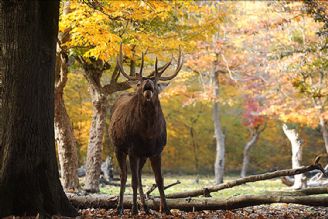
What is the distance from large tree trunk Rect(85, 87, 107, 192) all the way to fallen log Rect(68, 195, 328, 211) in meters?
4.72

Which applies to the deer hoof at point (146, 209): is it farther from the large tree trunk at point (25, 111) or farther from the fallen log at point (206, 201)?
the large tree trunk at point (25, 111)

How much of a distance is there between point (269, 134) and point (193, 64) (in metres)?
10.7

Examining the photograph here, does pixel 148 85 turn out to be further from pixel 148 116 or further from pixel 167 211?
pixel 167 211

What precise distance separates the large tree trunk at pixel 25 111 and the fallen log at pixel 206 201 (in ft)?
6.55

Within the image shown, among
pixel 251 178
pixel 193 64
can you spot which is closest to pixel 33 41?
pixel 251 178

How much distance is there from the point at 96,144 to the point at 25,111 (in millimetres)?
7148

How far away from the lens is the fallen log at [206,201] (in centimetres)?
675

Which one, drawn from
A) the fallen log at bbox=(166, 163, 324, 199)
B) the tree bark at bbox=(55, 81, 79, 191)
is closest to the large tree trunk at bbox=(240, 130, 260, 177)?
the tree bark at bbox=(55, 81, 79, 191)

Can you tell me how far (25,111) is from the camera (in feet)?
17.7

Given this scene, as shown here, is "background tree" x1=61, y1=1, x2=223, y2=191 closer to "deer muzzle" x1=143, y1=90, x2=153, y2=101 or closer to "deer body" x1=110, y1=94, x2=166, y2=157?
"deer body" x1=110, y1=94, x2=166, y2=157

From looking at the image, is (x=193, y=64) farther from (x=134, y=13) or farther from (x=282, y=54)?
(x=134, y=13)

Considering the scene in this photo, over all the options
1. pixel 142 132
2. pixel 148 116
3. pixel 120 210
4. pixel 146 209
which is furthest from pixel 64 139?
pixel 148 116

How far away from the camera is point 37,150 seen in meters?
5.45

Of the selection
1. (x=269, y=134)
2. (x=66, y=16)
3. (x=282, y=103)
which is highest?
(x=66, y=16)
